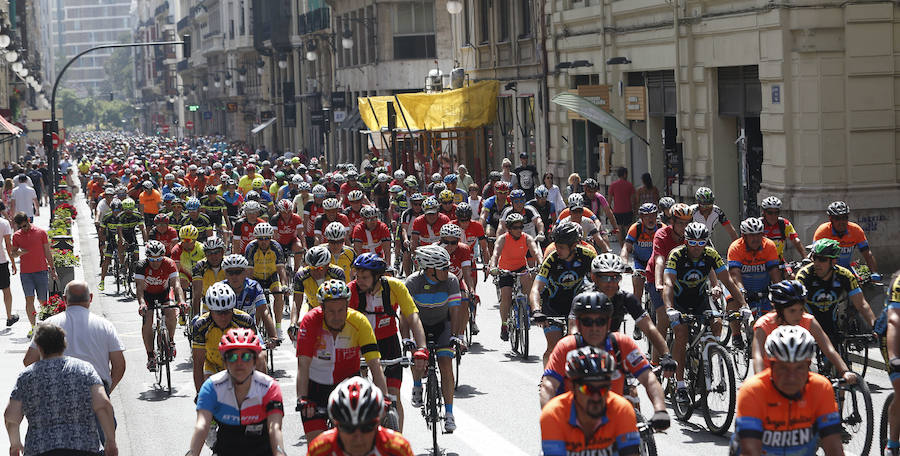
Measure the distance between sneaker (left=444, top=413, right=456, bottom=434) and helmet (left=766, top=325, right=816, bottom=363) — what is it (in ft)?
15.1

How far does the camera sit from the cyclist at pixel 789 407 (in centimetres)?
664

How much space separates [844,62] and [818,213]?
7.64 feet

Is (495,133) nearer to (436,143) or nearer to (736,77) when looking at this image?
(436,143)

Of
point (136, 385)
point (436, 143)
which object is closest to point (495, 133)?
point (436, 143)

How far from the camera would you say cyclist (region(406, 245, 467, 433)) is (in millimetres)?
11344

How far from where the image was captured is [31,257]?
18797 mm

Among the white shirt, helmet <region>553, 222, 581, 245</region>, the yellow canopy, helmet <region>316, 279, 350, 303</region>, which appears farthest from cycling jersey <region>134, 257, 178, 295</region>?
the yellow canopy

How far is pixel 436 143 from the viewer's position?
39812 mm

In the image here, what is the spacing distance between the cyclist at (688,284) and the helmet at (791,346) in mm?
4767

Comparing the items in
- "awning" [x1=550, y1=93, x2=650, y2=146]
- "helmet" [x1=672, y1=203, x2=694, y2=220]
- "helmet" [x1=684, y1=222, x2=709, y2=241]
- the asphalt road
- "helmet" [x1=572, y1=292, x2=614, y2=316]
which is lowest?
the asphalt road

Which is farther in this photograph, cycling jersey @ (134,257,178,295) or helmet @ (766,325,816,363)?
cycling jersey @ (134,257,178,295)

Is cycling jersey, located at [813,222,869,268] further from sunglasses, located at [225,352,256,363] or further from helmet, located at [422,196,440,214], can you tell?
sunglasses, located at [225,352,256,363]

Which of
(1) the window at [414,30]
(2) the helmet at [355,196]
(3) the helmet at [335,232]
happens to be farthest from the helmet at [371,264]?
(1) the window at [414,30]

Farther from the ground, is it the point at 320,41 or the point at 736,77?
the point at 320,41
